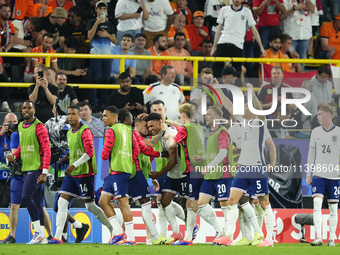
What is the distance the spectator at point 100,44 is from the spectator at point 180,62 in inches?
55.5

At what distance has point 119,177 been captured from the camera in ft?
28.1

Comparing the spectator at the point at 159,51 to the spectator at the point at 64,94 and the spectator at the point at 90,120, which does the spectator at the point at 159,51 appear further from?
the spectator at the point at 64,94

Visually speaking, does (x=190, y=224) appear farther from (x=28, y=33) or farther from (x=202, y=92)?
→ (x=28, y=33)

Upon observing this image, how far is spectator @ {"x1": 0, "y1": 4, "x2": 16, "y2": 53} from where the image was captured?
39.9 ft

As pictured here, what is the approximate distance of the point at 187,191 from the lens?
9.23 meters

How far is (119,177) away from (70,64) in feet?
14.2

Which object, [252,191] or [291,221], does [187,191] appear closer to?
[252,191]

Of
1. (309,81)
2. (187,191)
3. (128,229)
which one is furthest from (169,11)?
(128,229)

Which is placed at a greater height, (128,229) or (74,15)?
(74,15)

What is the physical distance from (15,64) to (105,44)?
209cm

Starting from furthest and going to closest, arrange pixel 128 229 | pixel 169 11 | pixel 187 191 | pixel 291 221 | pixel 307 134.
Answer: pixel 169 11
pixel 307 134
pixel 291 221
pixel 187 191
pixel 128 229

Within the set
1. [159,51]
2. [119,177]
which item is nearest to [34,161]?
[119,177]

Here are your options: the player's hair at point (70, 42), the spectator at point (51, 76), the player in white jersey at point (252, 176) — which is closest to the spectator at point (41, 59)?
the player's hair at point (70, 42)

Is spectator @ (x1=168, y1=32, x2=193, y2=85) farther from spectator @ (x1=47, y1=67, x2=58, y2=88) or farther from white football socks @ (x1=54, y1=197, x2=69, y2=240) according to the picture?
white football socks @ (x1=54, y1=197, x2=69, y2=240)
